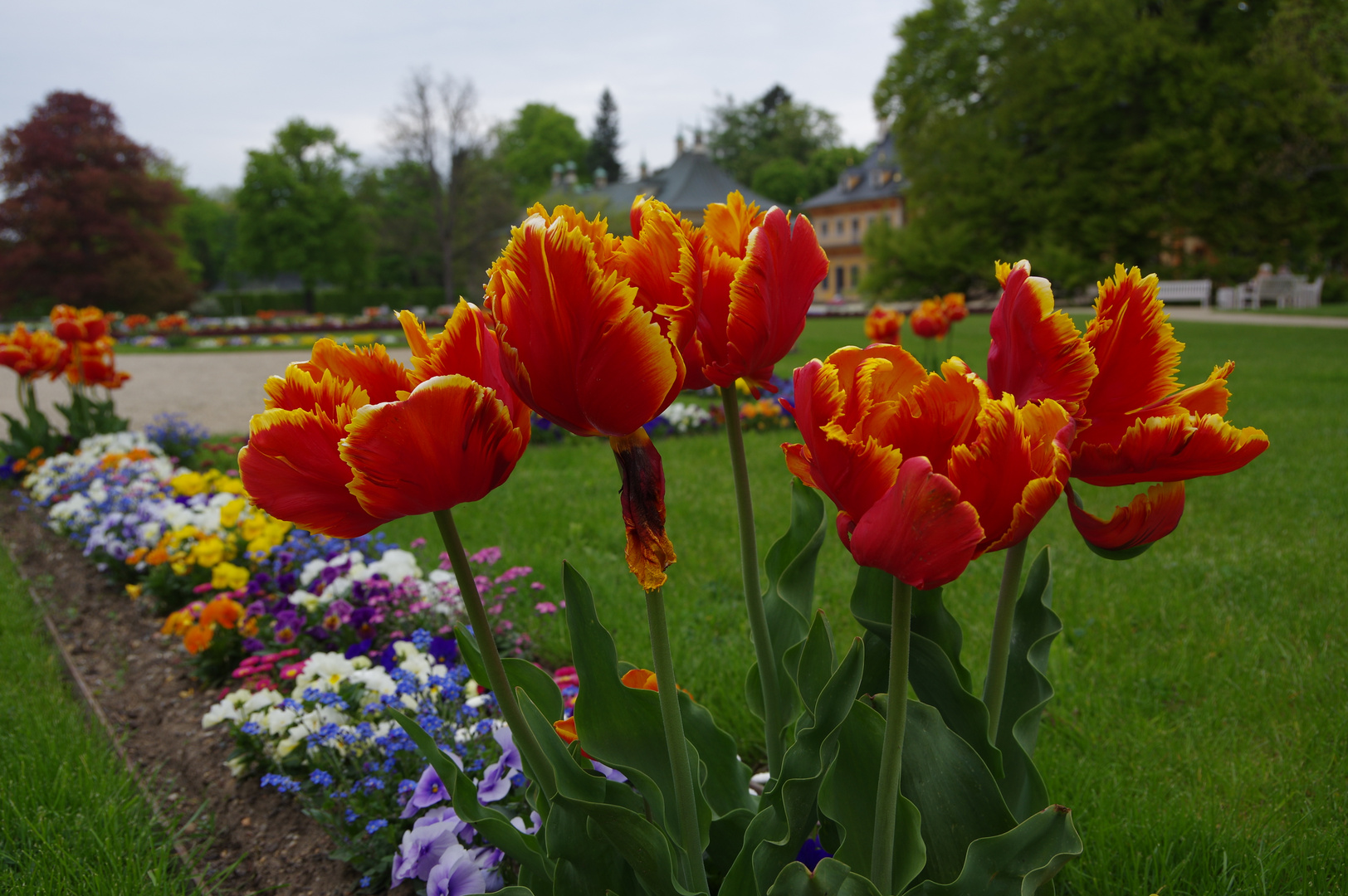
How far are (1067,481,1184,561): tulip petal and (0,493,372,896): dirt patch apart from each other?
157 centimetres

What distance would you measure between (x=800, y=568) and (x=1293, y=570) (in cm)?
300

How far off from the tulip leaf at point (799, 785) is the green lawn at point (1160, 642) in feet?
2.92

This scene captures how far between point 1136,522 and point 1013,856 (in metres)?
0.36

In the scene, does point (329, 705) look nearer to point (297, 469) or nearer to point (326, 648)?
point (326, 648)

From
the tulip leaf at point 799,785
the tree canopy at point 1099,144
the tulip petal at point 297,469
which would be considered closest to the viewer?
the tulip petal at point 297,469

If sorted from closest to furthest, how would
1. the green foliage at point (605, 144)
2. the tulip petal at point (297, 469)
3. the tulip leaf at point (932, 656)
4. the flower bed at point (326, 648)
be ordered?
the tulip petal at point (297, 469), the tulip leaf at point (932, 656), the flower bed at point (326, 648), the green foliage at point (605, 144)

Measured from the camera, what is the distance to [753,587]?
959mm

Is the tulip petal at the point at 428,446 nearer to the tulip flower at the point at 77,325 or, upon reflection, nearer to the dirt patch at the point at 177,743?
the dirt patch at the point at 177,743

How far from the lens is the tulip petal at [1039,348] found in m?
0.76

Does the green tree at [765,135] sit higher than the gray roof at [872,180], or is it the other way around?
the green tree at [765,135]

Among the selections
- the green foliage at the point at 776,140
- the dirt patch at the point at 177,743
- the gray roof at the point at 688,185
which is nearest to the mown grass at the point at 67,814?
the dirt patch at the point at 177,743

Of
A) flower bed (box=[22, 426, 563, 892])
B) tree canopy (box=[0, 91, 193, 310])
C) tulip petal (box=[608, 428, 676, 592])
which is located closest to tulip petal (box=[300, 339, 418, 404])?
tulip petal (box=[608, 428, 676, 592])

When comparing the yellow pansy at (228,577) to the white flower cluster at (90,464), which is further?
the white flower cluster at (90,464)

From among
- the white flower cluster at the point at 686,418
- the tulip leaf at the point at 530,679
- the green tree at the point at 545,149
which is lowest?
the white flower cluster at the point at 686,418
